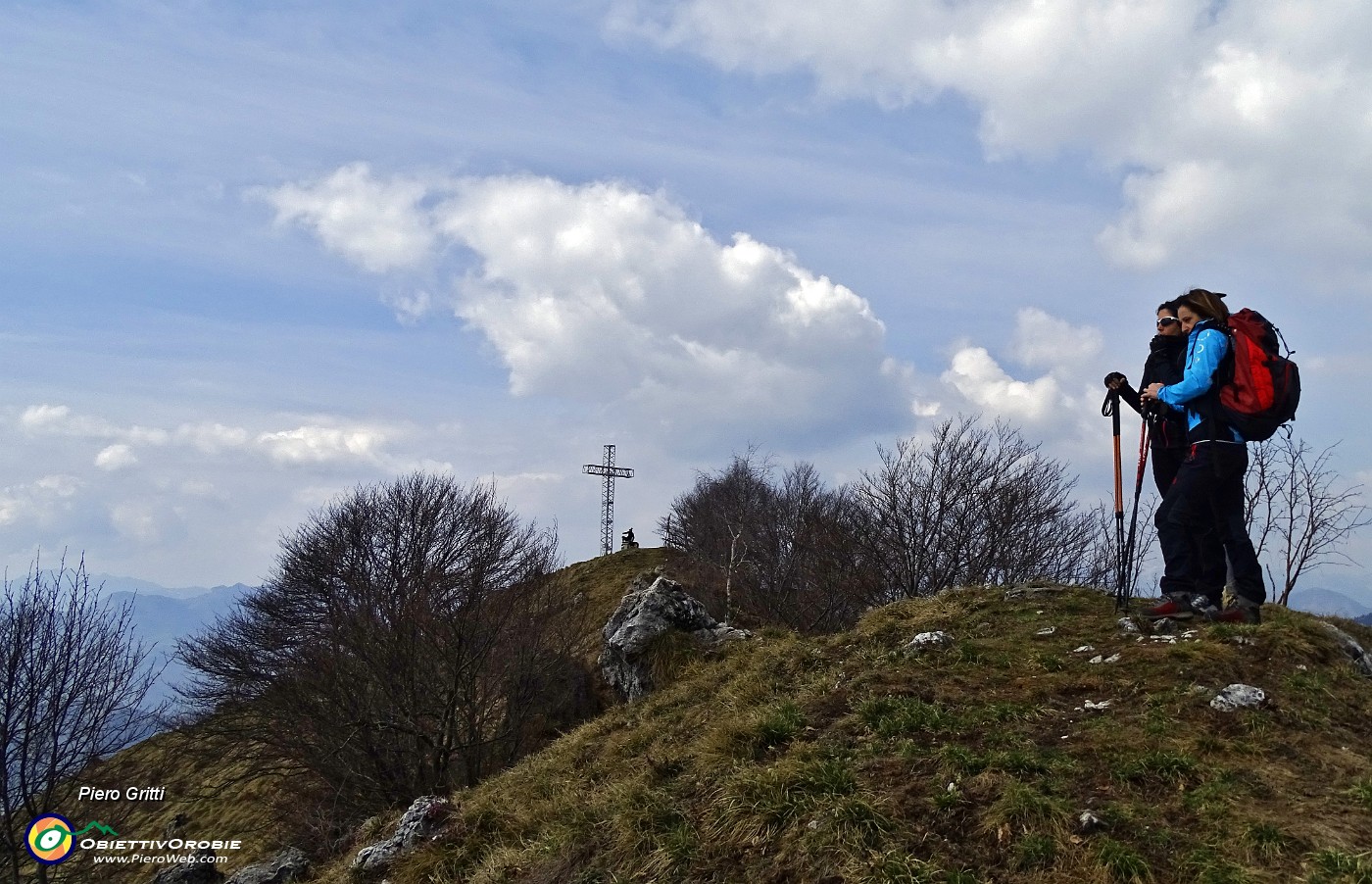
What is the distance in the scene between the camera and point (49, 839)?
1498 cm

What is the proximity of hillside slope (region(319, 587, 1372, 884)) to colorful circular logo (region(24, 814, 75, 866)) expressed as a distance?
10.9 meters

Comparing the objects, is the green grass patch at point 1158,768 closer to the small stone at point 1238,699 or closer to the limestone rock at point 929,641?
the small stone at point 1238,699

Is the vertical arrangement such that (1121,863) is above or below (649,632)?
below

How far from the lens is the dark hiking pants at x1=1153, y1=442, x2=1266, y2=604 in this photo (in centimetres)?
677

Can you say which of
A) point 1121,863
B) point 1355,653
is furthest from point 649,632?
point 1121,863

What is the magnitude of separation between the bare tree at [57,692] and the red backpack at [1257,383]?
19.3 meters

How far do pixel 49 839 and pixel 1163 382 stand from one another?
19925mm

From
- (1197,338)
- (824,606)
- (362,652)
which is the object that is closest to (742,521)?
(824,606)

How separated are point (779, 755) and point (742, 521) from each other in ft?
112

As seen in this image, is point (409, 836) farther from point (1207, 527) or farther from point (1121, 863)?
point (1207, 527)

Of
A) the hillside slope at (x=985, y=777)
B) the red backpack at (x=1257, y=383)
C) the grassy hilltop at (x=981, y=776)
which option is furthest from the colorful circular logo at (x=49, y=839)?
the red backpack at (x=1257, y=383)

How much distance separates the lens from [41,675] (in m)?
16.1

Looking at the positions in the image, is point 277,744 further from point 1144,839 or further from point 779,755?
point 1144,839

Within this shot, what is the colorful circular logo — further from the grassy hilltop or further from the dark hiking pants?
the dark hiking pants
